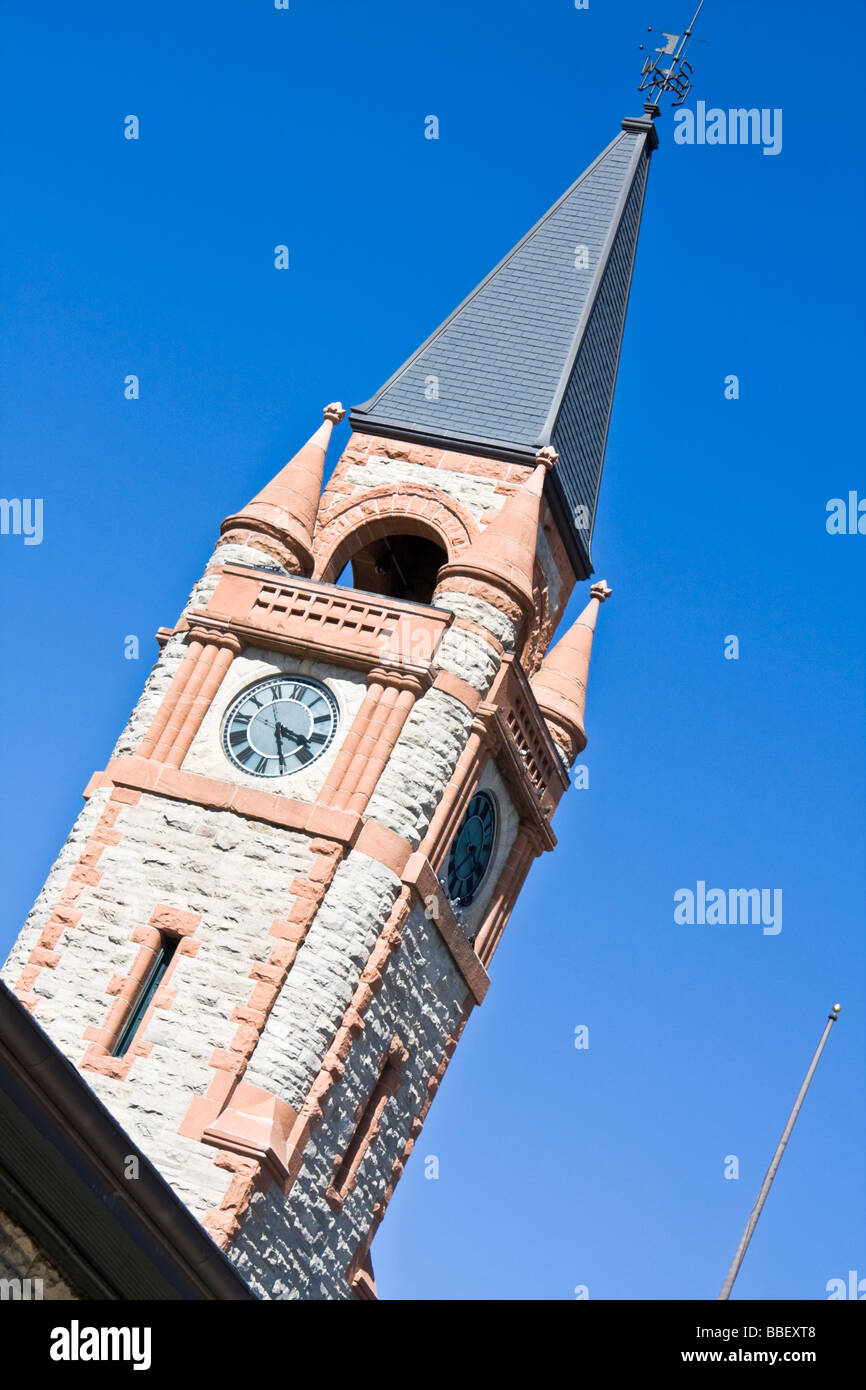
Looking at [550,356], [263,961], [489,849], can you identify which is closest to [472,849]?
[489,849]

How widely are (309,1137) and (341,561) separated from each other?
10103 mm

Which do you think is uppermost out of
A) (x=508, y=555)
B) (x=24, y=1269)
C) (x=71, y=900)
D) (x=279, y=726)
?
(x=508, y=555)

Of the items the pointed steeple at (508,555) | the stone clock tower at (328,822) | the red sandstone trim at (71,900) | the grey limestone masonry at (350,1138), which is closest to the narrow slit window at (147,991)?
the stone clock tower at (328,822)

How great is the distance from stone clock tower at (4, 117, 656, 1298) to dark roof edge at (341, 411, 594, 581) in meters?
0.04

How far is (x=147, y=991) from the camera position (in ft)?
95.1

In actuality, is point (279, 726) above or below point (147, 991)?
above

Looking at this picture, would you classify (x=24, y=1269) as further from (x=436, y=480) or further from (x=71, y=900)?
(x=436, y=480)

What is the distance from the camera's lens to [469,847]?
32.4 m

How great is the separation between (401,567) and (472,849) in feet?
22.9

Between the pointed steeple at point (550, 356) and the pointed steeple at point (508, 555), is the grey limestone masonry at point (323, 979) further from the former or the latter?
the pointed steeple at point (550, 356)

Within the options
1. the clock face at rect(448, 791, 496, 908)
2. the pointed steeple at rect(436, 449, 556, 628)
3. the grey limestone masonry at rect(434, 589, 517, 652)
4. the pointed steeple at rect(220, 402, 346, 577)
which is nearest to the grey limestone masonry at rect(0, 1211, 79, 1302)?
the clock face at rect(448, 791, 496, 908)
